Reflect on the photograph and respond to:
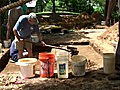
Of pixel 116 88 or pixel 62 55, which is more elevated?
pixel 62 55

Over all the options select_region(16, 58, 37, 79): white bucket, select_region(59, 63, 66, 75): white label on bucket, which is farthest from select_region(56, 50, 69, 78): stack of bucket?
select_region(16, 58, 37, 79): white bucket

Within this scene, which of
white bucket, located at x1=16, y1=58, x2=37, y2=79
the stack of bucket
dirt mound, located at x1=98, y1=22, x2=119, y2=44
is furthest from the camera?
dirt mound, located at x1=98, y1=22, x2=119, y2=44

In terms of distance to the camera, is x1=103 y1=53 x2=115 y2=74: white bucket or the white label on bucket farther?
x1=103 y1=53 x2=115 y2=74: white bucket

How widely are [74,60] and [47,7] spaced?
1715cm

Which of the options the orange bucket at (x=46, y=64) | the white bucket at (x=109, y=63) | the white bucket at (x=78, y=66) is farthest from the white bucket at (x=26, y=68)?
the white bucket at (x=109, y=63)

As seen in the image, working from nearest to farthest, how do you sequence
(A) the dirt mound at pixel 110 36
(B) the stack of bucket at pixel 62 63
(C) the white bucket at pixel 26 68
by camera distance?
(B) the stack of bucket at pixel 62 63 < (C) the white bucket at pixel 26 68 < (A) the dirt mound at pixel 110 36

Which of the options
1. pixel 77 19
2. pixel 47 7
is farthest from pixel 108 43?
pixel 47 7

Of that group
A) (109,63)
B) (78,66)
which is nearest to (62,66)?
(78,66)

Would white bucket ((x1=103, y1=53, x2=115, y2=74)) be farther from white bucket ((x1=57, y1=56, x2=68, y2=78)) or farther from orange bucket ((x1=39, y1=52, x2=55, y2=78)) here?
orange bucket ((x1=39, y1=52, x2=55, y2=78))

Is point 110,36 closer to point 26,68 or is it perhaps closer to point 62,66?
point 62,66

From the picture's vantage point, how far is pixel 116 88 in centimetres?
484

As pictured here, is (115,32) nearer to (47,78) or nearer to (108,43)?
(108,43)

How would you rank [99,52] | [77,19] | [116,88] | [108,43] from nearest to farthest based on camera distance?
[116,88] → [99,52] → [108,43] → [77,19]

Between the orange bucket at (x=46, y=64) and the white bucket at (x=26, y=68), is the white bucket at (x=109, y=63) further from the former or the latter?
the white bucket at (x=26, y=68)
